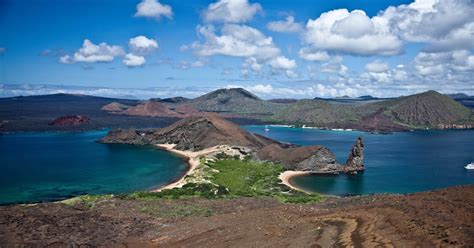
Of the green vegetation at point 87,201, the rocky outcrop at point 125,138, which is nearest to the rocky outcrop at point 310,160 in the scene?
the green vegetation at point 87,201

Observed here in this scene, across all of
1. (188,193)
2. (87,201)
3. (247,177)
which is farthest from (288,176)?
(87,201)

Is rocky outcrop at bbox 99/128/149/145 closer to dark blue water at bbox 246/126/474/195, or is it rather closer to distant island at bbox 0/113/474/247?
dark blue water at bbox 246/126/474/195

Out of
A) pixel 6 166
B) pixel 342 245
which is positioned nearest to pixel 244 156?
pixel 6 166

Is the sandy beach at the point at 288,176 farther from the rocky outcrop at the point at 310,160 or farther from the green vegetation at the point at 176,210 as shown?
the green vegetation at the point at 176,210

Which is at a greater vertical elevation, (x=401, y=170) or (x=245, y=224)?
(x=245, y=224)

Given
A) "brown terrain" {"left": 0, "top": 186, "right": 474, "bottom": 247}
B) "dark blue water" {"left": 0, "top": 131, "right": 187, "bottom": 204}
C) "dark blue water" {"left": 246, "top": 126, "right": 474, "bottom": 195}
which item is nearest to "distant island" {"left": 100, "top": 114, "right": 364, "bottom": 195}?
"dark blue water" {"left": 246, "top": 126, "right": 474, "bottom": 195}

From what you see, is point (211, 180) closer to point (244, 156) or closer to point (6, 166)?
point (244, 156)

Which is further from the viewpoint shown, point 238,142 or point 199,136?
point 199,136

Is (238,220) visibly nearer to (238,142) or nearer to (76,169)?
(76,169)
